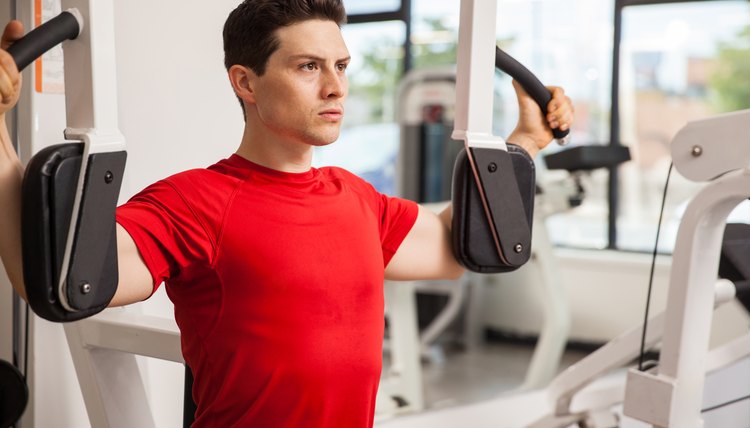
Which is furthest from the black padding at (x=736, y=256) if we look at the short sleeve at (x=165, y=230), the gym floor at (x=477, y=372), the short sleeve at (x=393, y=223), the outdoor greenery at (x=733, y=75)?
the outdoor greenery at (x=733, y=75)

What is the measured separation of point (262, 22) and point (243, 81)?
3.7 inches

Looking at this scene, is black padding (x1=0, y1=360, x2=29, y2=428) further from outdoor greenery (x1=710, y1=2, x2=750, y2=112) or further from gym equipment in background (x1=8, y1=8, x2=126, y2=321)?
outdoor greenery (x1=710, y1=2, x2=750, y2=112)

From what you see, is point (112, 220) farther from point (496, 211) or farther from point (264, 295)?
point (496, 211)

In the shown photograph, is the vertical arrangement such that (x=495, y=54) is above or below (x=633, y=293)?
above

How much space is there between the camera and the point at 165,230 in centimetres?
110

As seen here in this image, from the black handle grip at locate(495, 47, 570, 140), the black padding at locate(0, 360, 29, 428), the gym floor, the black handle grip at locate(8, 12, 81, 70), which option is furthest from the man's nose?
the gym floor

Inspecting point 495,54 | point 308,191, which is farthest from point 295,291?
point 495,54

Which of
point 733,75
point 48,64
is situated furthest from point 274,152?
point 733,75

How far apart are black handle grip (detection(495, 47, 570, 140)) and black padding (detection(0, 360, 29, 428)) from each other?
1.02 m

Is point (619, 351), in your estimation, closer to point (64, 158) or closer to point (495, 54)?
point (495, 54)

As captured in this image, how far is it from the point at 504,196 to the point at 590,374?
1.42 m

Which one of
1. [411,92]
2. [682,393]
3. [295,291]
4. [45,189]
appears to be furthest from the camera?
[411,92]

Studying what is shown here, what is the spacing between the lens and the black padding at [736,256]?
244 centimetres

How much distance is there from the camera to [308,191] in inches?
49.4
